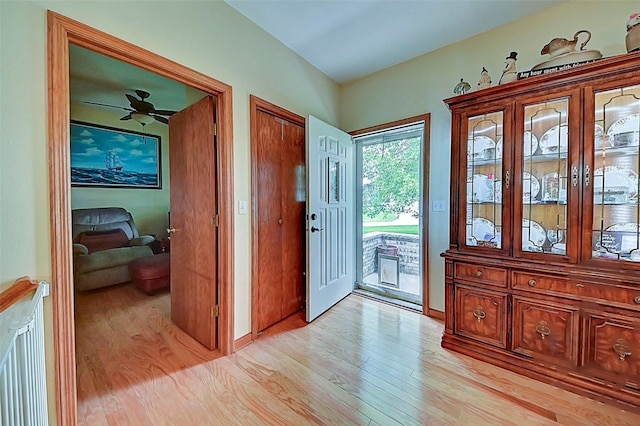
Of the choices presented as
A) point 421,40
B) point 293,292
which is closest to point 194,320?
point 293,292

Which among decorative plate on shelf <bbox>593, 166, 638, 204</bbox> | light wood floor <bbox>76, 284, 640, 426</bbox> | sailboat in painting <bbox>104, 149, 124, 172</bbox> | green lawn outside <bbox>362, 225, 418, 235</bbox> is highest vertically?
sailboat in painting <bbox>104, 149, 124, 172</bbox>

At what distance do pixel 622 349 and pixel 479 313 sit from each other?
0.70 m

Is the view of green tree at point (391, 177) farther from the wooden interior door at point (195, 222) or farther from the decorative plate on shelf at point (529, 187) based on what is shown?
the wooden interior door at point (195, 222)

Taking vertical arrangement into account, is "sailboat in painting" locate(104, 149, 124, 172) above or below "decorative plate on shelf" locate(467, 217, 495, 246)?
above

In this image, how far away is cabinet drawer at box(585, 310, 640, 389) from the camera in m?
1.44

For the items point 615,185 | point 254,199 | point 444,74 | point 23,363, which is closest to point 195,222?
point 254,199

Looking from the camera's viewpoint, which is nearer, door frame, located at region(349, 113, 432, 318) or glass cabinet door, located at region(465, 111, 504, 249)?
glass cabinet door, located at region(465, 111, 504, 249)

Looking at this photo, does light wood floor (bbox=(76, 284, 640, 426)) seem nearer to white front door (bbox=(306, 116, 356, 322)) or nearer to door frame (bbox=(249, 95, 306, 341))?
door frame (bbox=(249, 95, 306, 341))

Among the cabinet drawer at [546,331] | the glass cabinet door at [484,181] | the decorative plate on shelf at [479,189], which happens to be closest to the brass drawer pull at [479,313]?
the cabinet drawer at [546,331]

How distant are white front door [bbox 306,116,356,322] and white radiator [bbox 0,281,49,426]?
1.70 metres

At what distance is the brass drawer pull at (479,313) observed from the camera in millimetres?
1894

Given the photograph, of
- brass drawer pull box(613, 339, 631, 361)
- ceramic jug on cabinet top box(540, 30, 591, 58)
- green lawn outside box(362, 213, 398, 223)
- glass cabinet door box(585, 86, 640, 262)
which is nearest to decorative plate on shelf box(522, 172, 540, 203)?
glass cabinet door box(585, 86, 640, 262)

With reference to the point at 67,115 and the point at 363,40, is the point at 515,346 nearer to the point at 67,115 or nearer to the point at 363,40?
the point at 363,40

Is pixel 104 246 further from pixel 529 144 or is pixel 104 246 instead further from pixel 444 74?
pixel 529 144
